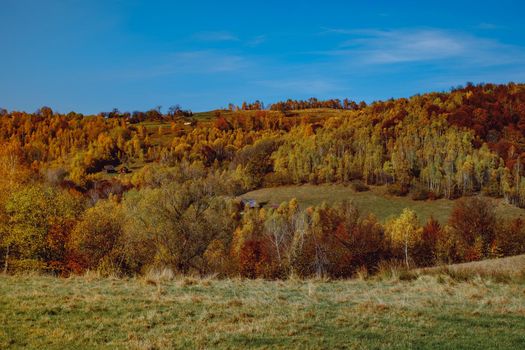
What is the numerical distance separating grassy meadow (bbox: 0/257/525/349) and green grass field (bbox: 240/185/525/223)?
111558 millimetres

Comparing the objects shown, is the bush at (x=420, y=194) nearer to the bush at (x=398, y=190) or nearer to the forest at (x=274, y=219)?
the forest at (x=274, y=219)

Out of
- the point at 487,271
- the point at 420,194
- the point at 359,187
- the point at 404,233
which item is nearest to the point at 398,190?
the point at 420,194

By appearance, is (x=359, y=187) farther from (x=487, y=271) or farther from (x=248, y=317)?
(x=248, y=317)

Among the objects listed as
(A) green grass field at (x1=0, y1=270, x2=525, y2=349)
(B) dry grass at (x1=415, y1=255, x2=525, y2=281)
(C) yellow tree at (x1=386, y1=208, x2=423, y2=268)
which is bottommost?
(C) yellow tree at (x1=386, y1=208, x2=423, y2=268)

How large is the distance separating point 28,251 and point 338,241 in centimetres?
4596

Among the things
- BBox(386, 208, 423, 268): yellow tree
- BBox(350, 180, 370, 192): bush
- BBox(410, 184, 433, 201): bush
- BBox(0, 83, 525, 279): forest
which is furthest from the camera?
BBox(350, 180, 370, 192): bush

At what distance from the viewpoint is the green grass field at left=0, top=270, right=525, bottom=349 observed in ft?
29.6

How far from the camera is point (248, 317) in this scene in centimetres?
1089

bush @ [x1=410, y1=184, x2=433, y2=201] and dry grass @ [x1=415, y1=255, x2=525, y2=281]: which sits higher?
dry grass @ [x1=415, y1=255, x2=525, y2=281]

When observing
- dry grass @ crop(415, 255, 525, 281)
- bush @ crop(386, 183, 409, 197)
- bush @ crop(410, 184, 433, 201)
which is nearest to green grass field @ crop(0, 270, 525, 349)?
dry grass @ crop(415, 255, 525, 281)

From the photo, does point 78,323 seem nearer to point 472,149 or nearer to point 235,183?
point 235,183

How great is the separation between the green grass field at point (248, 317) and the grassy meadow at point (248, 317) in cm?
3

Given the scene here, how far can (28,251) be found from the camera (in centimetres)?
3825

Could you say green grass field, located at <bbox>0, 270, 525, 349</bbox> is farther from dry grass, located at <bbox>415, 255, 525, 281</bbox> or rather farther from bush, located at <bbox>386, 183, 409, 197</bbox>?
bush, located at <bbox>386, 183, 409, 197</bbox>
